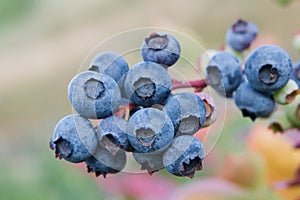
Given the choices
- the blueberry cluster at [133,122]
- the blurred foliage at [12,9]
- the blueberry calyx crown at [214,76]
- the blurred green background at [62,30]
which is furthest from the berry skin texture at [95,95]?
the blurred foliage at [12,9]

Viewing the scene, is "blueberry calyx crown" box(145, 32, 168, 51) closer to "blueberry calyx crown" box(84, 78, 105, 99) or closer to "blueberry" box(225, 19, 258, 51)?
"blueberry calyx crown" box(84, 78, 105, 99)

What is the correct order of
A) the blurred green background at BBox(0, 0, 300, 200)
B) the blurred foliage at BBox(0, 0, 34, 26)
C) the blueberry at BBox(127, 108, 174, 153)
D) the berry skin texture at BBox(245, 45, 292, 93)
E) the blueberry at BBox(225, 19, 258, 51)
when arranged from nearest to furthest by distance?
1. the blueberry at BBox(127, 108, 174, 153)
2. the berry skin texture at BBox(245, 45, 292, 93)
3. the blueberry at BBox(225, 19, 258, 51)
4. the blurred green background at BBox(0, 0, 300, 200)
5. the blurred foliage at BBox(0, 0, 34, 26)

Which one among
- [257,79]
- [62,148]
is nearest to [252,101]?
[257,79]

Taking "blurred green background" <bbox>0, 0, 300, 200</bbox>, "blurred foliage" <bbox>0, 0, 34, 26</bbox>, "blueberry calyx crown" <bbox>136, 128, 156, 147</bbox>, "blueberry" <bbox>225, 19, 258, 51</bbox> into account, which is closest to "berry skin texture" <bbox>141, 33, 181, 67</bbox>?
"blueberry calyx crown" <bbox>136, 128, 156, 147</bbox>

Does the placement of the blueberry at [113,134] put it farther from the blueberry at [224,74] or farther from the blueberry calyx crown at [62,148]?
the blueberry at [224,74]

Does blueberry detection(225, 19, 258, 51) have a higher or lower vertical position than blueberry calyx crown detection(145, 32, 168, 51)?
higher

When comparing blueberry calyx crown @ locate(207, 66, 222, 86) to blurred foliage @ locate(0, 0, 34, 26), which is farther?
blurred foliage @ locate(0, 0, 34, 26)

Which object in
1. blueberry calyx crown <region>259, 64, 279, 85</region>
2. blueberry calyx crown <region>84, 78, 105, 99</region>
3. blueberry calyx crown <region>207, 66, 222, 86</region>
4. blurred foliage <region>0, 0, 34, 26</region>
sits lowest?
blueberry calyx crown <region>84, 78, 105, 99</region>
